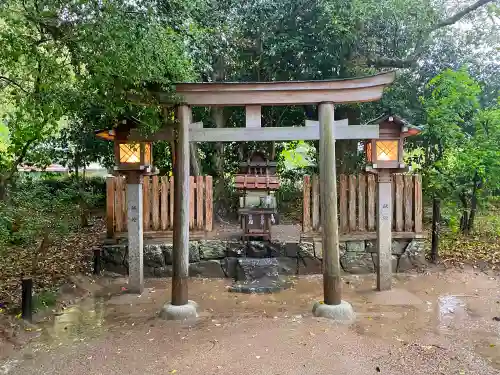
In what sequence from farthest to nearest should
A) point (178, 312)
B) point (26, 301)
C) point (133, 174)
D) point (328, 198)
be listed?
point (133, 174)
point (328, 198)
point (178, 312)
point (26, 301)

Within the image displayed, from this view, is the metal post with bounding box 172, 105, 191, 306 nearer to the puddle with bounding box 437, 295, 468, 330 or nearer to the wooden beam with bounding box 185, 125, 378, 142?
the wooden beam with bounding box 185, 125, 378, 142

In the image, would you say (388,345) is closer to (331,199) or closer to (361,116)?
(331,199)

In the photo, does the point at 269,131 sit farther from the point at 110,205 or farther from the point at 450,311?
the point at 110,205

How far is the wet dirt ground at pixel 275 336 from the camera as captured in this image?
4.54 metres

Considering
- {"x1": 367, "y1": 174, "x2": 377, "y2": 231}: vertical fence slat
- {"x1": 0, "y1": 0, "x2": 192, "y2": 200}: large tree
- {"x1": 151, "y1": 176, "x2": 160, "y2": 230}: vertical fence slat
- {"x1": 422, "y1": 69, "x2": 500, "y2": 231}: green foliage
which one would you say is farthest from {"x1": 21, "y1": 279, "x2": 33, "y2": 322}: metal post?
{"x1": 422, "y1": 69, "x2": 500, "y2": 231}: green foliage

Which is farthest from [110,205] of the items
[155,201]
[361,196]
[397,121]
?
[397,121]

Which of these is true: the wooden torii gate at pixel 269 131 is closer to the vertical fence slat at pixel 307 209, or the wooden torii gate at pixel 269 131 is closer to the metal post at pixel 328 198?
the metal post at pixel 328 198

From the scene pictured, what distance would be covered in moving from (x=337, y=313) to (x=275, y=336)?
1.22m

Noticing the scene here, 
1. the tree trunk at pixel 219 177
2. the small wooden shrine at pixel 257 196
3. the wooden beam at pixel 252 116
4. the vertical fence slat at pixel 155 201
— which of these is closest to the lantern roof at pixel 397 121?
the wooden beam at pixel 252 116

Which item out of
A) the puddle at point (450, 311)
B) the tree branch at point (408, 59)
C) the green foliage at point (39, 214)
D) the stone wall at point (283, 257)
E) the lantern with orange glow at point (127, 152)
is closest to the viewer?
the puddle at point (450, 311)

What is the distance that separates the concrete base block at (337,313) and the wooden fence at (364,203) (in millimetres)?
2869

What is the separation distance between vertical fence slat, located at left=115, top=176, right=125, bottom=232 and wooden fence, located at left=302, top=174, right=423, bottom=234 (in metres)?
3.94

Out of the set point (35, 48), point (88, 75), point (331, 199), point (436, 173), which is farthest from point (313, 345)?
point (436, 173)

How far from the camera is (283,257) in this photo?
8.92 meters
